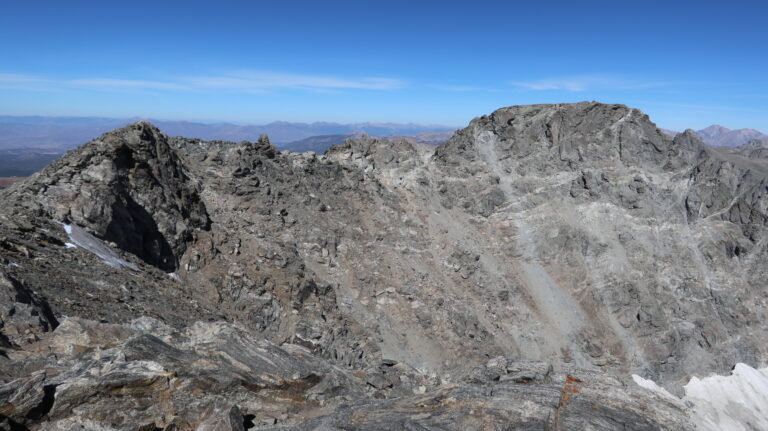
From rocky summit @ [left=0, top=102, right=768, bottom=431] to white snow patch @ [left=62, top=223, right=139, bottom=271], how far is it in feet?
0.49

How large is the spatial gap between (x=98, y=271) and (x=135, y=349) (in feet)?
44.5

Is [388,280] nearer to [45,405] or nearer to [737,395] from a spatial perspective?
[45,405]

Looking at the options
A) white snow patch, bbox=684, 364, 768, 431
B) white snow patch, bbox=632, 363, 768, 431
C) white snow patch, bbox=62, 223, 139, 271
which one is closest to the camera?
white snow patch, bbox=62, 223, 139, 271

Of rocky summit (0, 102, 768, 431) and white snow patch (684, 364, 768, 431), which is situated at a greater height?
rocky summit (0, 102, 768, 431)

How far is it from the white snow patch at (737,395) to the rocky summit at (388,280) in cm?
117

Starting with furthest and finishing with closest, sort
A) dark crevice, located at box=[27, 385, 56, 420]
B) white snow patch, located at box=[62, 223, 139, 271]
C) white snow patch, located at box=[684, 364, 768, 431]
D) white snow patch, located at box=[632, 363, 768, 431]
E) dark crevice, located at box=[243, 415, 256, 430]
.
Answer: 1. white snow patch, located at box=[684, 364, 768, 431]
2. white snow patch, located at box=[632, 363, 768, 431]
3. white snow patch, located at box=[62, 223, 139, 271]
4. dark crevice, located at box=[243, 415, 256, 430]
5. dark crevice, located at box=[27, 385, 56, 420]

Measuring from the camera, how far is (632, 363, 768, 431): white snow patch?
190 feet

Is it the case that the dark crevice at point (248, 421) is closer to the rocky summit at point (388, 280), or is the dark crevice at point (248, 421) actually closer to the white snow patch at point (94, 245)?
the rocky summit at point (388, 280)

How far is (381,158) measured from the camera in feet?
255

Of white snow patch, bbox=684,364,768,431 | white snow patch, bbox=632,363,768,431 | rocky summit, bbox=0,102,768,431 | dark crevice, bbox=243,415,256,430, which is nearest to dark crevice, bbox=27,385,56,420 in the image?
rocky summit, bbox=0,102,768,431

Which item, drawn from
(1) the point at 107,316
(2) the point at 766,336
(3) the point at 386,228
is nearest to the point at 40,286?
(1) the point at 107,316

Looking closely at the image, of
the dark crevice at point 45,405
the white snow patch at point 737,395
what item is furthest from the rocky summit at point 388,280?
the white snow patch at point 737,395

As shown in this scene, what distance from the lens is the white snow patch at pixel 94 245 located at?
27.6m

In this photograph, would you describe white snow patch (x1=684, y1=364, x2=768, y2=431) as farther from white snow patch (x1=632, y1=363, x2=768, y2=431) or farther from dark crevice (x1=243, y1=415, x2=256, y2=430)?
dark crevice (x1=243, y1=415, x2=256, y2=430)
